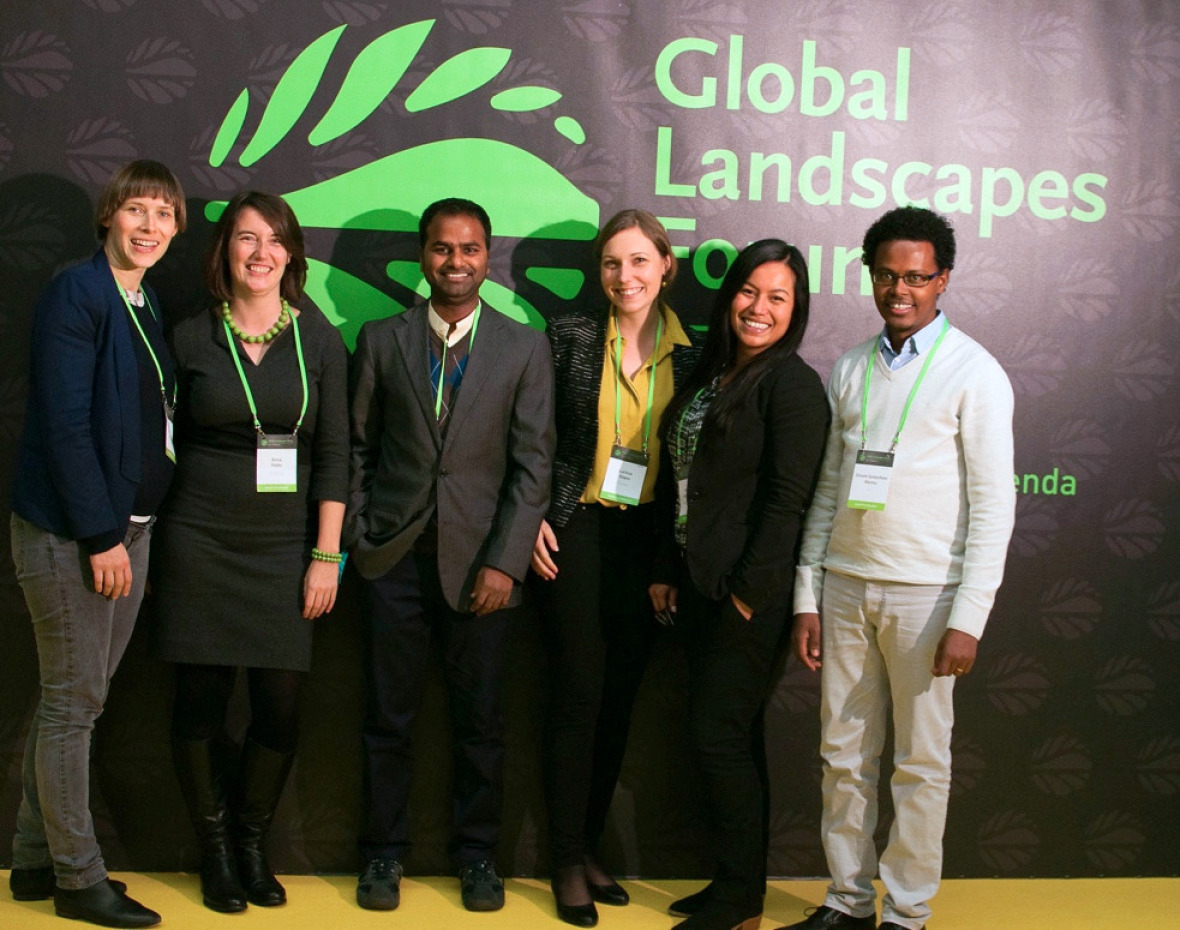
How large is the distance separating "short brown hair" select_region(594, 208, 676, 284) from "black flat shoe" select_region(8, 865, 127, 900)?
2.15 metres

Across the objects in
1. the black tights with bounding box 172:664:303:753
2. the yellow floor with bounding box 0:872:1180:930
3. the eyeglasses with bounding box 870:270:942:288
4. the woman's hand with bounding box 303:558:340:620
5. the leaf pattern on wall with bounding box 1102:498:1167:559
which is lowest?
the yellow floor with bounding box 0:872:1180:930

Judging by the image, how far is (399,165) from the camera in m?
3.13

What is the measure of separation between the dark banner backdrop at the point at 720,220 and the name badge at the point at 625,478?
0.61 metres

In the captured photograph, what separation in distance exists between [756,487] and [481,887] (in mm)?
1322

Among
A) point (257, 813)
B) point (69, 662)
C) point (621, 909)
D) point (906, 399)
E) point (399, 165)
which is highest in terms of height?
point (399, 165)

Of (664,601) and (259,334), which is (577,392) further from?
(259,334)

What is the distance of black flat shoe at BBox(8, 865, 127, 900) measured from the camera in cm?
283

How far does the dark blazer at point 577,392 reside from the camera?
9.37ft

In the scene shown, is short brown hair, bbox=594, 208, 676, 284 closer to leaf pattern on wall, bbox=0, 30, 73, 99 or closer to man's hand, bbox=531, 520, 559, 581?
man's hand, bbox=531, 520, 559, 581

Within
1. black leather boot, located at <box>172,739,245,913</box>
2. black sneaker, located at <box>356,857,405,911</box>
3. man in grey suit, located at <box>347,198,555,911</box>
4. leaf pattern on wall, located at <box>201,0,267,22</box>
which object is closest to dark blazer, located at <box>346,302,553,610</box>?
man in grey suit, located at <box>347,198,555,911</box>

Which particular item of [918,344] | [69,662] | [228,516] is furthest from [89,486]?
[918,344]

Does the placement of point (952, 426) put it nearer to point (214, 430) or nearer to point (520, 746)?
point (520, 746)

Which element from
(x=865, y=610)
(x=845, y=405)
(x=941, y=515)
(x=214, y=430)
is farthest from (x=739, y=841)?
(x=214, y=430)

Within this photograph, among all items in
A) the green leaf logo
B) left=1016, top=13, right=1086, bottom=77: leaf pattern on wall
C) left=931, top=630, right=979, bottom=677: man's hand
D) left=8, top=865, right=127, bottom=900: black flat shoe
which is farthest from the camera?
left=1016, top=13, right=1086, bottom=77: leaf pattern on wall
